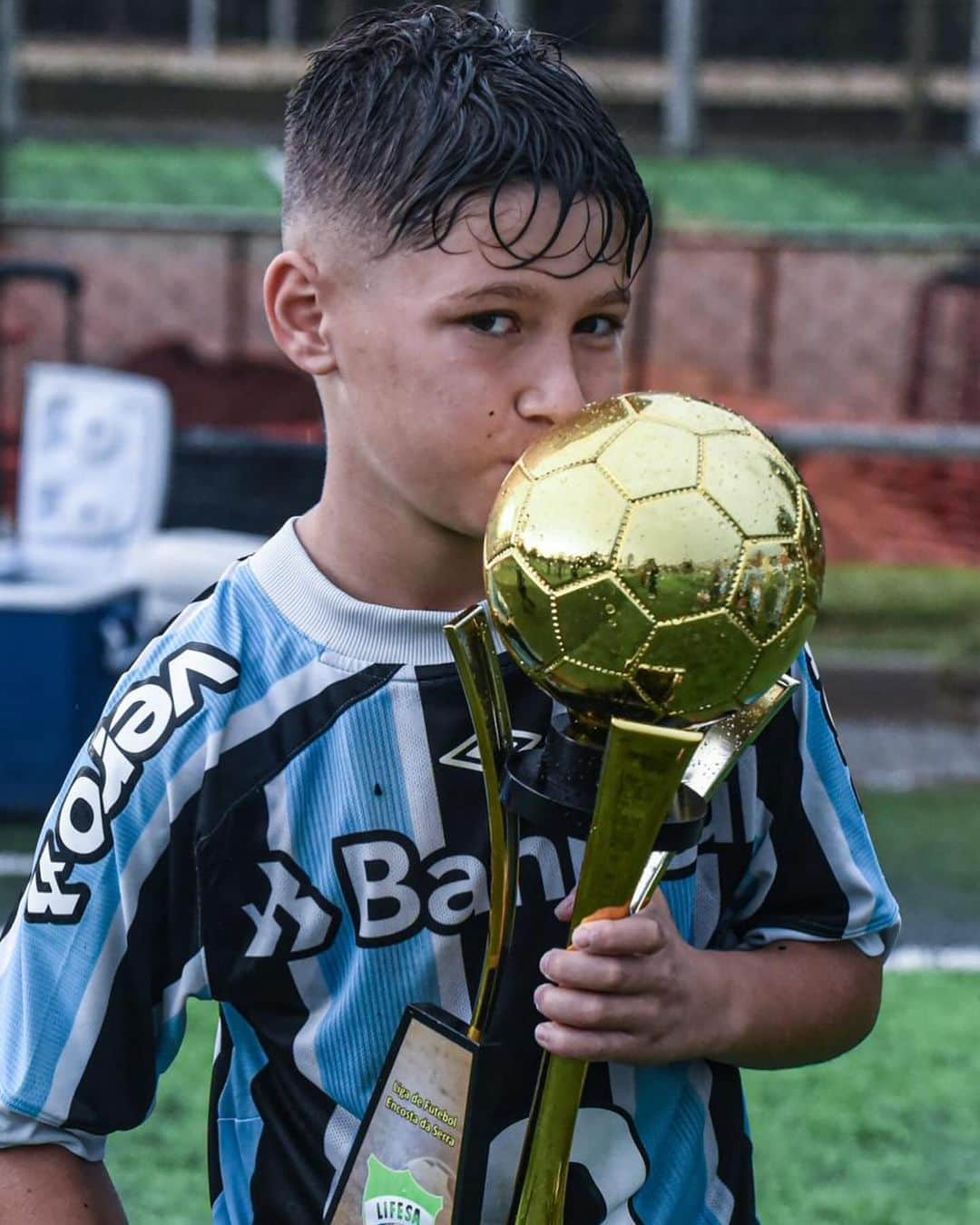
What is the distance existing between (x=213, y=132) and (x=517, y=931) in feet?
44.9

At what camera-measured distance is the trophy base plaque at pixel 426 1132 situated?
1.35m

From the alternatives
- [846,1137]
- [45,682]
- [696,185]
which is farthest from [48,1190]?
[696,185]

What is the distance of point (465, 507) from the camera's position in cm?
143

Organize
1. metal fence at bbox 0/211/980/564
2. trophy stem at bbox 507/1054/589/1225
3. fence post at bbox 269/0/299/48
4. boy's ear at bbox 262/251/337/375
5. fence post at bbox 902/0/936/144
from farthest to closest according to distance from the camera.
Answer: fence post at bbox 269/0/299/48, fence post at bbox 902/0/936/144, metal fence at bbox 0/211/980/564, boy's ear at bbox 262/251/337/375, trophy stem at bbox 507/1054/589/1225

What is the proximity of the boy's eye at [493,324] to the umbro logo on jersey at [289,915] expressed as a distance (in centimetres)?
43

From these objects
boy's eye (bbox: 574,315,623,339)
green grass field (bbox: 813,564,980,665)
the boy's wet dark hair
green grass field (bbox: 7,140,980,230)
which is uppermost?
the boy's wet dark hair

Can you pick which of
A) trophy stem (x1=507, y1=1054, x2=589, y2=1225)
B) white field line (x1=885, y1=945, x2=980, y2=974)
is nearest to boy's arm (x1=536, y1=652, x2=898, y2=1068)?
trophy stem (x1=507, y1=1054, x2=589, y2=1225)

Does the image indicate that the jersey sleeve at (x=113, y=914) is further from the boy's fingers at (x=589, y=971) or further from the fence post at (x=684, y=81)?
the fence post at (x=684, y=81)

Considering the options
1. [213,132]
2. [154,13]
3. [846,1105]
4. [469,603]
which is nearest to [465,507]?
[469,603]

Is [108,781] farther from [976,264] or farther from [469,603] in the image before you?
[976,264]

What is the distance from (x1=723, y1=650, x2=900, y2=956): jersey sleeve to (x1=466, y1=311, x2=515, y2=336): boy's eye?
0.38 meters

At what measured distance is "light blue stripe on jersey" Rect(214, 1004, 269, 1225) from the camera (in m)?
1.56

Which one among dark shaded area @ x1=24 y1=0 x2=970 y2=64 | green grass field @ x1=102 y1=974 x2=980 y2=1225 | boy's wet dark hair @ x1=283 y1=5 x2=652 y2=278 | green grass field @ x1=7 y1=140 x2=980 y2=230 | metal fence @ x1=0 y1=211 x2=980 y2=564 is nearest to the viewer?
boy's wet dark hair @ x1=283 y1=5 x2=652 y2=278

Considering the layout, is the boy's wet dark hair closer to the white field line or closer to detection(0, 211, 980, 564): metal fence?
the white field line
